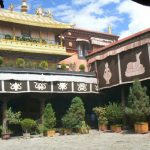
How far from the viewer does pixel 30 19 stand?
102ft

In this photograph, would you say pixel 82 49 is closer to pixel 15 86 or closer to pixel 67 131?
pixel 67 131

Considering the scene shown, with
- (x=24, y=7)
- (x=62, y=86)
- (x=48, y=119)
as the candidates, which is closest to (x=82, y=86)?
(x=62, y=86)

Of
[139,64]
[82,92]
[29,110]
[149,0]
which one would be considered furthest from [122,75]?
[149,0]

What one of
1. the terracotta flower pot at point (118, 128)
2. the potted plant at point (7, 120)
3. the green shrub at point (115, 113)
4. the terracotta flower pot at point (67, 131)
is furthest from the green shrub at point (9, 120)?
the terracotta flower pot at point (118, 128)

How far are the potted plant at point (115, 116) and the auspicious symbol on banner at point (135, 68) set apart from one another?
7.74 ft

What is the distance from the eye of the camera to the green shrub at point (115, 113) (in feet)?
67.9

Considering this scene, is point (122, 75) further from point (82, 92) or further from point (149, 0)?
point (149, 0)

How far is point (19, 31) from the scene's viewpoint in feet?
96.6

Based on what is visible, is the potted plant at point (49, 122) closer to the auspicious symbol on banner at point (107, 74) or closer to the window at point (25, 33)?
the auspicious symbol on banner at point (107, 74)

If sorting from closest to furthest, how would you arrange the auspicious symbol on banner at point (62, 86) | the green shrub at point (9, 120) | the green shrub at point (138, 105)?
the green shrub at point (138, 105) < the green shrub at point (9, 120) < the auspicious symbol on banner at point (62, 86)

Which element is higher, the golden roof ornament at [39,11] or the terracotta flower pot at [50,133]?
the golden roof ornament at [39,11]

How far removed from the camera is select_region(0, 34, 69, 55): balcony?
88.5ft

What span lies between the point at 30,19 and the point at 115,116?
15.0 m

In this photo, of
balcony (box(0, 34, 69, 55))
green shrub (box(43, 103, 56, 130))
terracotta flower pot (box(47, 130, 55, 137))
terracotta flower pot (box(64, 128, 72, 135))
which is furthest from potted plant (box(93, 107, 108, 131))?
balcony (box(0, 34, 69, 55))
